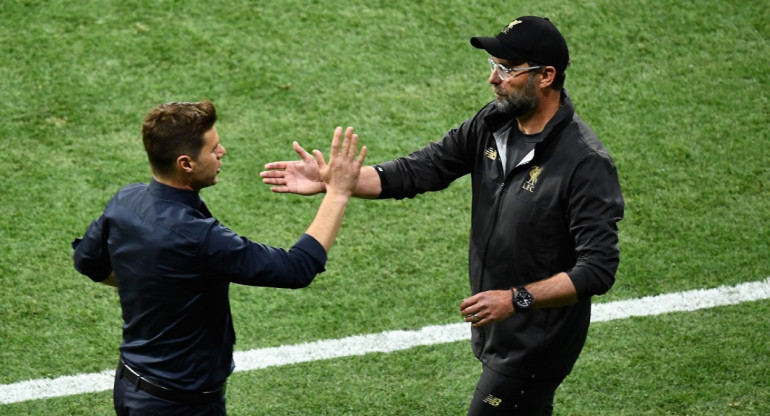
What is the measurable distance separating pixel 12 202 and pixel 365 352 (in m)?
2.74

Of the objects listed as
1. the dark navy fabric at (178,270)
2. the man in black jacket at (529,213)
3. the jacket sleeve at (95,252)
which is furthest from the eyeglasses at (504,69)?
the jacket sleeve at (95,252)

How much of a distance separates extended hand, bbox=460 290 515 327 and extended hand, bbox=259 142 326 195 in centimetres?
89

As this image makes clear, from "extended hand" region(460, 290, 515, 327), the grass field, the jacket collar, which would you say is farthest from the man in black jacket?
the grass field

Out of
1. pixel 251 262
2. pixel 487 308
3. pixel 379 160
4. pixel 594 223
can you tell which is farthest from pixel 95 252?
pixel 379 160

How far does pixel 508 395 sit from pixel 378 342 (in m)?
1.68

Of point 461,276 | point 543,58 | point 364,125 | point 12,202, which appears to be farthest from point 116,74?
point 543,58

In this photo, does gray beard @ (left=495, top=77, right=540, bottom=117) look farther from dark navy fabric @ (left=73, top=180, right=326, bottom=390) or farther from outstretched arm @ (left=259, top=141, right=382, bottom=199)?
dark navy fabric @ (left=73, top=180, right=326, bottom=390)

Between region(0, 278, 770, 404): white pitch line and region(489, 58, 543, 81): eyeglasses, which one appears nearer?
region(489, 58, 543, 81): eyeglasses

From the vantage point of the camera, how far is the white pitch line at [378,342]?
5.80 m

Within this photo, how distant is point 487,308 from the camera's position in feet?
13.5

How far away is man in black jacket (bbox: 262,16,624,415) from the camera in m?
4.20

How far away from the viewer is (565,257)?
175 inches

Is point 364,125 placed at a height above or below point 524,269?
below

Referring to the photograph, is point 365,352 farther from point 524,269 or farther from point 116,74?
point 116,74
